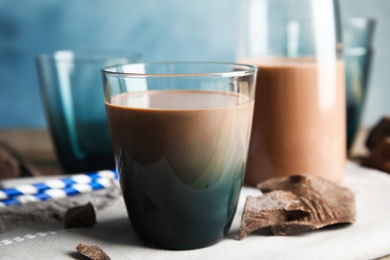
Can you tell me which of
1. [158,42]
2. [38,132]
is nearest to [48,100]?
[38,132]

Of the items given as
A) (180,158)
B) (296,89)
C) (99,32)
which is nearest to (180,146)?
(180,158)

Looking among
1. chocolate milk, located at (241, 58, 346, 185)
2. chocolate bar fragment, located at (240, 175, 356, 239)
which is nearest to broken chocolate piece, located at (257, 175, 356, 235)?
chocolate bar fragment, located at (240, 175, 356, 239)

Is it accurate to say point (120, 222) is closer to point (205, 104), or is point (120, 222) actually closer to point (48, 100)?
point (205, 104)

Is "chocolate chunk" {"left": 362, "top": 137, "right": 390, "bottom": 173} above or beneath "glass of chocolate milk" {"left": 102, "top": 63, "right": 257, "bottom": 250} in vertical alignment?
beneath

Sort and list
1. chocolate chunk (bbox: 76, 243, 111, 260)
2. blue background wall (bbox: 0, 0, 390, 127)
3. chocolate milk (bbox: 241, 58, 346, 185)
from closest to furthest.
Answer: chocolate chunk (bbox: 76, 243, 111, 260)
chocolate milk (bbox: 241, 58, 346, 185)
blue background wall (bbox: 0, 0, 390, 127)

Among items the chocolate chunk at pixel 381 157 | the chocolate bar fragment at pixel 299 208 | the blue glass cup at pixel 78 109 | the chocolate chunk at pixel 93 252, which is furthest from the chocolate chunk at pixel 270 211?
the blue glass cup at pixel 78 109

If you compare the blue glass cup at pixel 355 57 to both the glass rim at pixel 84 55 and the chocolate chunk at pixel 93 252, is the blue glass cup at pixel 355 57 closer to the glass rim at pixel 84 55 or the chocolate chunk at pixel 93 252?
the glass rim at pixel 84 55

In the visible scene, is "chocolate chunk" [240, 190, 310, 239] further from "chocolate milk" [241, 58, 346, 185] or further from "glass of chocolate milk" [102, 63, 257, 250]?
"chocolate milk" [241, 58, 346, 185]

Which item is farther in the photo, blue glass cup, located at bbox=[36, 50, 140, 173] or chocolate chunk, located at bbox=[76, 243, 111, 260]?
blue glass cup, located at bbox=[36, 50, 140, 173]
